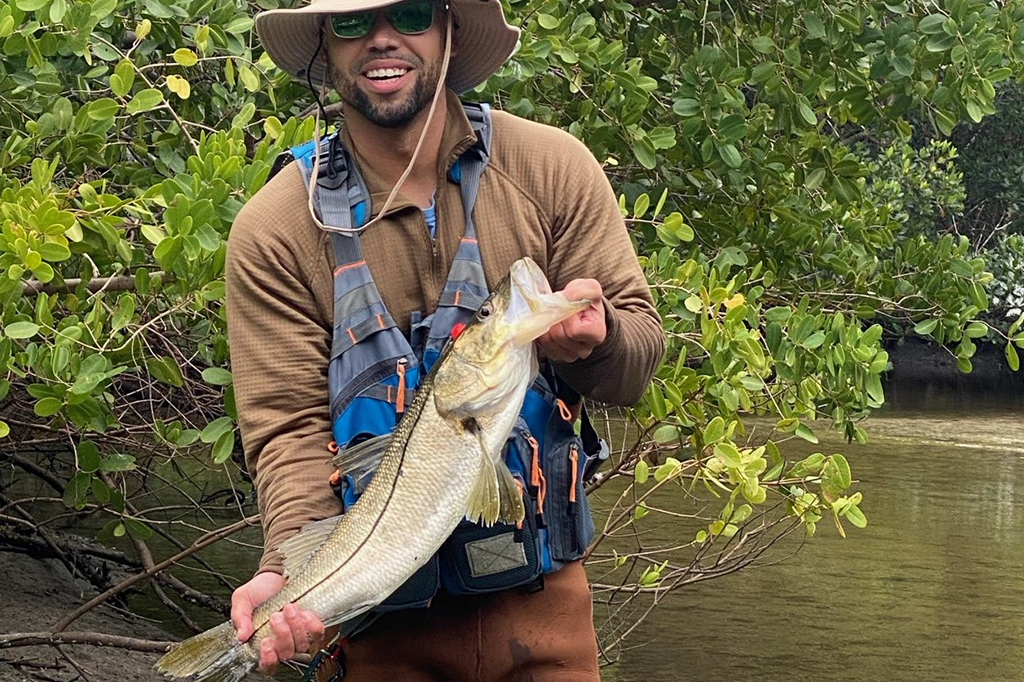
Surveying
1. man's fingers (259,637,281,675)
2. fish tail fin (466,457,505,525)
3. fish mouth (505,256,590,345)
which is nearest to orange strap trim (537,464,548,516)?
fish tail fin (466,457,505,525)

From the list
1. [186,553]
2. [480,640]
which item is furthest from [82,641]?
[480,640]

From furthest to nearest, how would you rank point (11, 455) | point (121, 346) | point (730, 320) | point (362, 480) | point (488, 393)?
1. point (11, 455)
2. point (730, 320)
3. point (121, 346)
4. point (362, 480)
5. point (488, 393)

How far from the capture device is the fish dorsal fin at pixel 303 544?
2.88 meters

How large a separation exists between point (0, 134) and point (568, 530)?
3165mm

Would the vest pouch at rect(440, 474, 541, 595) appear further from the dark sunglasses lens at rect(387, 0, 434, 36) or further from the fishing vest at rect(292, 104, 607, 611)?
the dark sunglasses lens at rect(387, 0, 434, 36)

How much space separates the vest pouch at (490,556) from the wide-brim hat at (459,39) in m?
1.03

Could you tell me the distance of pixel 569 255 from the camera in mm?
3105

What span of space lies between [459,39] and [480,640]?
1358mm

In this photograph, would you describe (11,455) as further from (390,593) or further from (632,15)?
(390,593)

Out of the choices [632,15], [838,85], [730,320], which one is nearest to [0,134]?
[730,320]

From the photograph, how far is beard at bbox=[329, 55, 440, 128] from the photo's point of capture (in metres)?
3.10

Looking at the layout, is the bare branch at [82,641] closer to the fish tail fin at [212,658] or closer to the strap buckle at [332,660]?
the strap buckle at [332,660]

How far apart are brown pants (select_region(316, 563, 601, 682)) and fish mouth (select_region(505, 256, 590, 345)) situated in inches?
28.5

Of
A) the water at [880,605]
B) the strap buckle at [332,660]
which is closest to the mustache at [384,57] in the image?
the strap buckle at [332,660]
